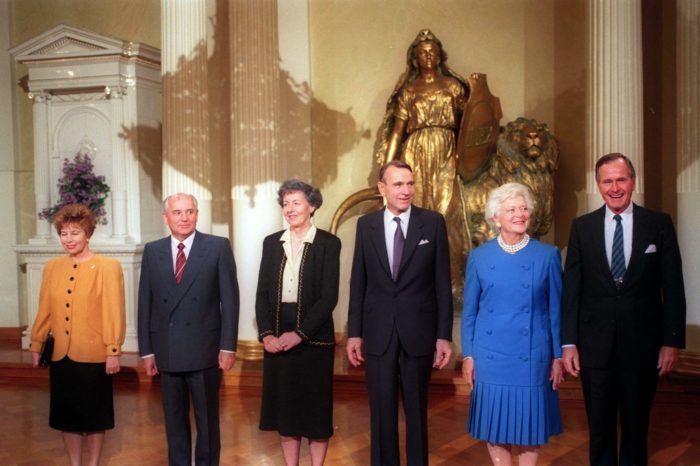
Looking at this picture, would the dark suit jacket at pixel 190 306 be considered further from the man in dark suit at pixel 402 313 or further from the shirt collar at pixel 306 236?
the man in dark suit at pixel 402 313

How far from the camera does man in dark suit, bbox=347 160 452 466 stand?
158 inches

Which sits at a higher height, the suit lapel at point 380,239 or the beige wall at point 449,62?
the beige wall at point 449,62

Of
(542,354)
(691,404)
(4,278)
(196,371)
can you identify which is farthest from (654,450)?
(4,278)

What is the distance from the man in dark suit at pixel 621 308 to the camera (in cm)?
382

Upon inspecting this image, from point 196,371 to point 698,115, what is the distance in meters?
4.52

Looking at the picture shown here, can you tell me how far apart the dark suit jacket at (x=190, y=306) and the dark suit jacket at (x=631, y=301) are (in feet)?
5.35

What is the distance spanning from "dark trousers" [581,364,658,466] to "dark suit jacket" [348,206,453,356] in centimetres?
73

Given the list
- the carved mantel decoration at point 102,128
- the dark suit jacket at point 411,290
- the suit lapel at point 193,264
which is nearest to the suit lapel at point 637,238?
the dark suit jacket at point 411,290

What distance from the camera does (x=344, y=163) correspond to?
29.2 feet

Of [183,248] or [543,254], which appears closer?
[543,254]

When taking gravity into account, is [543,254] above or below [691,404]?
above

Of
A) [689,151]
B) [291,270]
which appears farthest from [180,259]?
[689,151]

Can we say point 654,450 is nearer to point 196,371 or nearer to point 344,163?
point 196,371

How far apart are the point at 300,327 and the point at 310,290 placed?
18 centimetres
